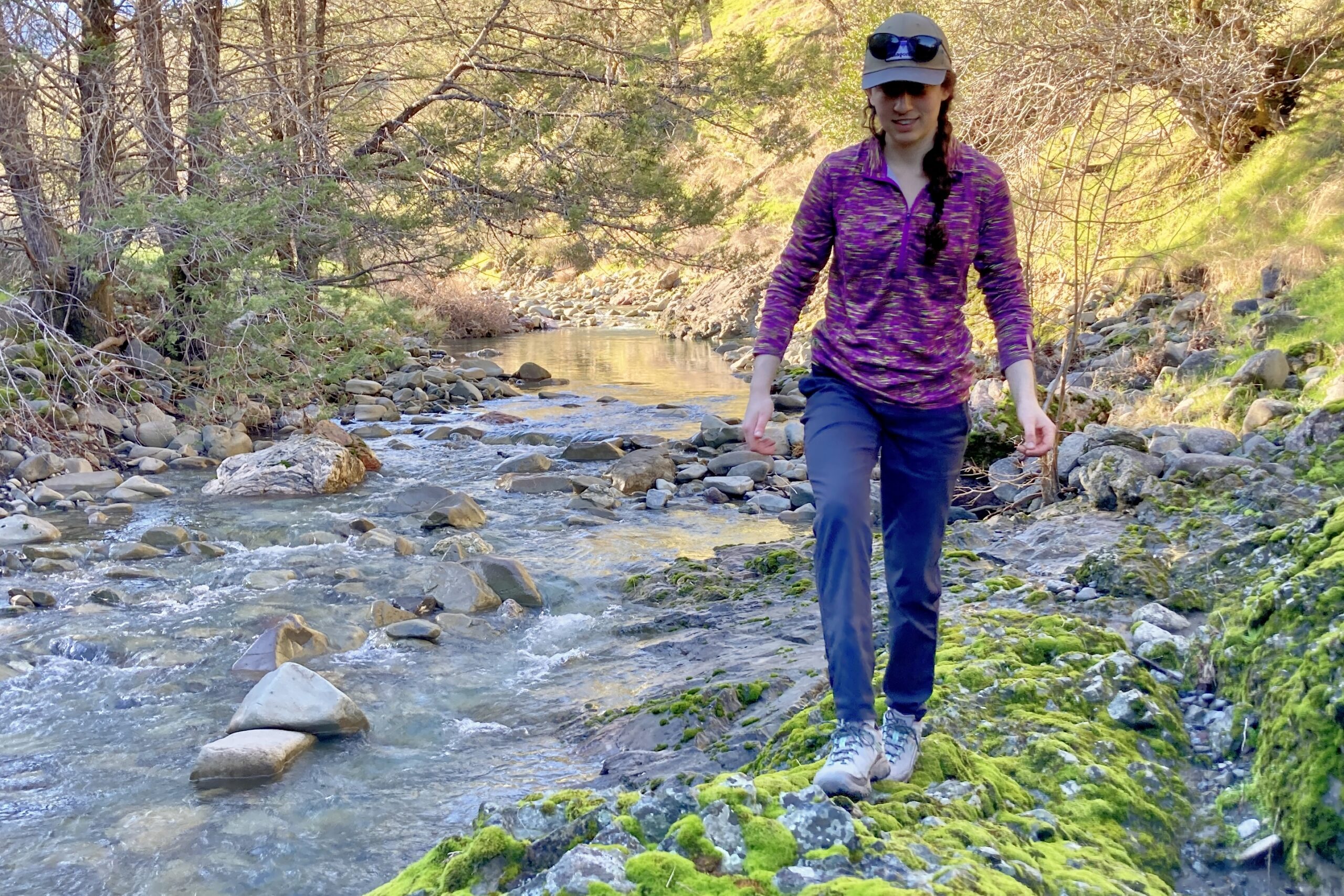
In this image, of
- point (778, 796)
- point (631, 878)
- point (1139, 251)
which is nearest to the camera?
point (631, 878)

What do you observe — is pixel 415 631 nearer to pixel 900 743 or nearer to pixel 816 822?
pixel 900 743

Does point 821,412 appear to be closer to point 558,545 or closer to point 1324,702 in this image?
point 1324,702

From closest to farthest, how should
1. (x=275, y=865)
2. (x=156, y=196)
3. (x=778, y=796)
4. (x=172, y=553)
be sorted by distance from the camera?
(x=778, y=796), (x=275, y=865), (x=172, y=553), (x=156, y=196)

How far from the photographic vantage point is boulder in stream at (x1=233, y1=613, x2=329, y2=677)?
20.5 feet

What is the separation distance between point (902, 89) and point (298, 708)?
3.98 meters

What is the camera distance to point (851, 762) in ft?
8.96

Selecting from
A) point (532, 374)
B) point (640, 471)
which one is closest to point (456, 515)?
point (640, 471)

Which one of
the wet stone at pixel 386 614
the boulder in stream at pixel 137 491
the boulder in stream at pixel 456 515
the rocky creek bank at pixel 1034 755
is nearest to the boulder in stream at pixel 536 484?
the boulder in stream at pixel 456 515

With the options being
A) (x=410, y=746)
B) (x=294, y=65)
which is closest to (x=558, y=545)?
(x=410, y=746)

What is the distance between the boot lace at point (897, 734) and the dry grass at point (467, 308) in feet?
70.1

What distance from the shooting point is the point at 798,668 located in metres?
5.04

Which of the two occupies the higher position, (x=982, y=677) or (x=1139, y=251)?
(x=1139, y=251)

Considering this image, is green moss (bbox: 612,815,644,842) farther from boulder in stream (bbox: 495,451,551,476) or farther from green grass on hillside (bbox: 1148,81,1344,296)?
green grass on hillside (bbox: 1148,81,1344,296)

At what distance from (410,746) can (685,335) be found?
74.9 feet
